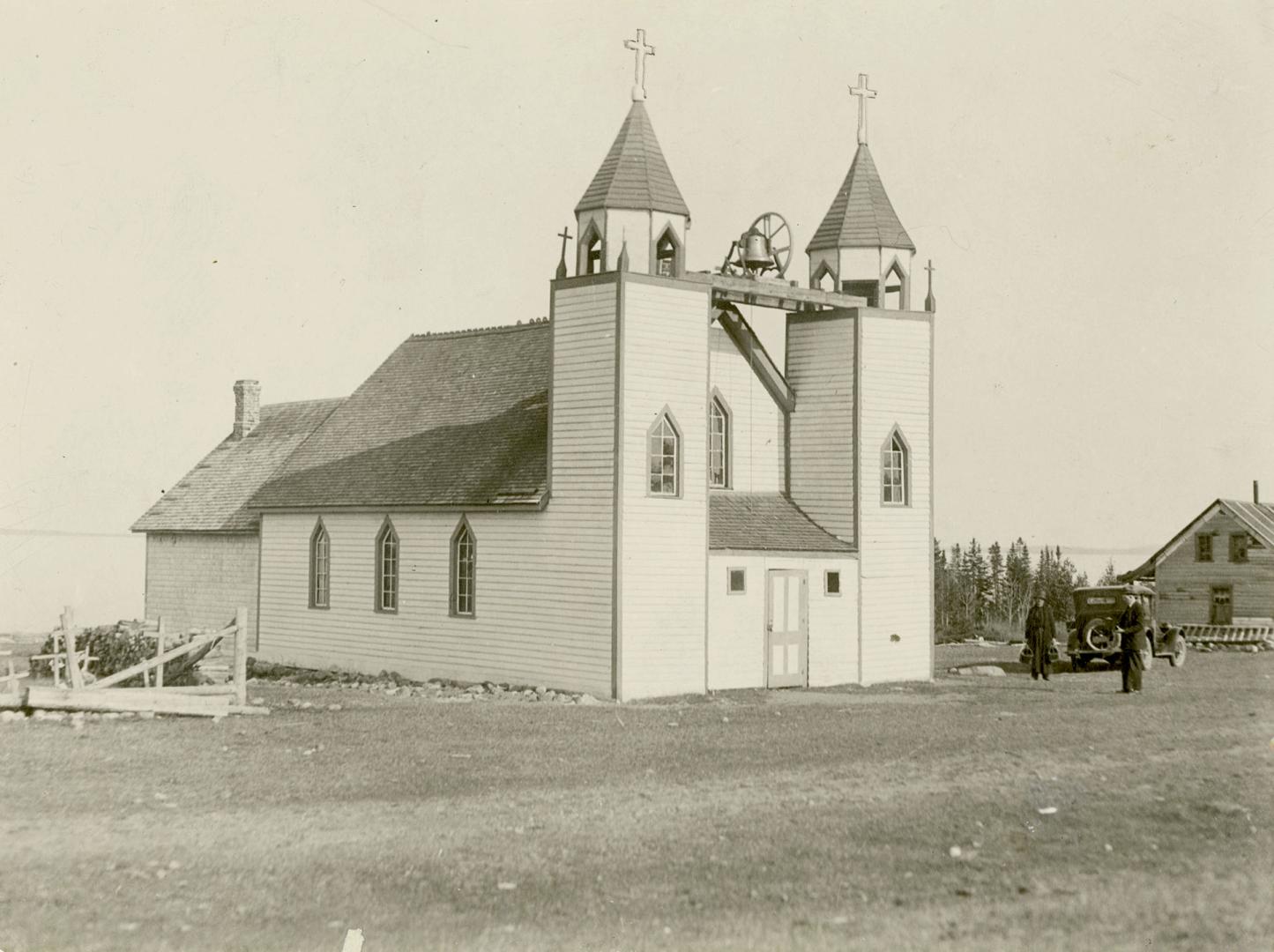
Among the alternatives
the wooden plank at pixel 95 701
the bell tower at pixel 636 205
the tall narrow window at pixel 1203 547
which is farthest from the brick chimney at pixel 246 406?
the tall narrow window at pixel 1203 547

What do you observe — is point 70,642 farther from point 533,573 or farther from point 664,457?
point 664,457

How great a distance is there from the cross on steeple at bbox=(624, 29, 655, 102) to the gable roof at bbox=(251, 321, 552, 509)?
5.40m

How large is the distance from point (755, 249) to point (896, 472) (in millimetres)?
5983

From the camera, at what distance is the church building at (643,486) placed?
26328mm

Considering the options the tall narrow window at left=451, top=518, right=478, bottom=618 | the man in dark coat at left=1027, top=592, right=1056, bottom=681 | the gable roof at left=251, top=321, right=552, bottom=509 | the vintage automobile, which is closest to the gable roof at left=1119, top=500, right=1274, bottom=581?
the vintage automobile

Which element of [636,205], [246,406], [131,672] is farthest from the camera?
[246,406]

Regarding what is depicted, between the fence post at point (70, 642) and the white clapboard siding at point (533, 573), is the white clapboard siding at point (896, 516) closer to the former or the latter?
the white clapboard siding at point (533, 573)

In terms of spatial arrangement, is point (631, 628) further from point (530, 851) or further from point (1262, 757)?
point (530, 851)

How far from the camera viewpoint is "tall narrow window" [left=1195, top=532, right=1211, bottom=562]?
5341 cm

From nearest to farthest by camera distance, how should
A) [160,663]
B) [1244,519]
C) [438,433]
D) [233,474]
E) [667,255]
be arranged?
[160,663]
[667,255]
[438,433]
[233,474]
[1244,519]

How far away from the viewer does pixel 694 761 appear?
17.3 meters

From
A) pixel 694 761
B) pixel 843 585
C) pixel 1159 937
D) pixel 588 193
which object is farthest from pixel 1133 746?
pixel 588 193

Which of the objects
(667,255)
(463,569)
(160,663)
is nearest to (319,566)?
(463,569)

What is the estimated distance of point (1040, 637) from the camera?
99.8 feet
